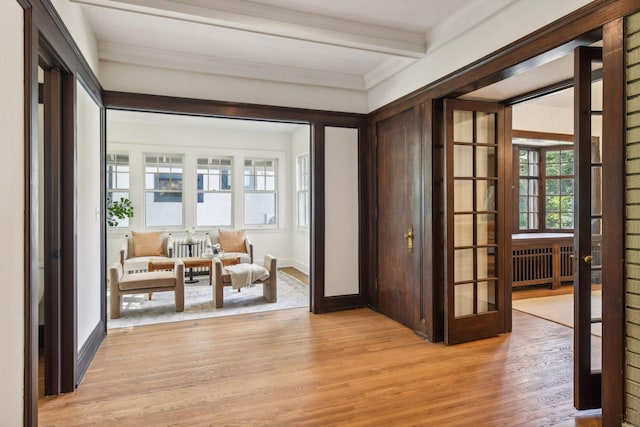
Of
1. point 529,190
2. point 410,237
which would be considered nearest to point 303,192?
point 410,237

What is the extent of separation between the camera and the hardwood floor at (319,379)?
2.39 meters

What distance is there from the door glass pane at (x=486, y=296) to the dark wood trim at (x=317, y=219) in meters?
1.81

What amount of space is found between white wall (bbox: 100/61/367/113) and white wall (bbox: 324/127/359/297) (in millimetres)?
373

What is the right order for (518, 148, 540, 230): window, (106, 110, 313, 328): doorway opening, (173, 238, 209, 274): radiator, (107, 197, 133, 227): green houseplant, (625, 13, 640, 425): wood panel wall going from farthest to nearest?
(173, 238, 209, 274): radiator
(106, 110, 313, 328): doorway opening
(107, 197, 133, 227): green houseplant
(518, 148, 540, 230): window
(625, 13, 640, 425): wood panel wall

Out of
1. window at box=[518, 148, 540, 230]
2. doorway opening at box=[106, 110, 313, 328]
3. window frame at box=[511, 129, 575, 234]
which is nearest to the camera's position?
window frame at box=[511, 129, 575, 234]

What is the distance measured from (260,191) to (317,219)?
359 centimetres

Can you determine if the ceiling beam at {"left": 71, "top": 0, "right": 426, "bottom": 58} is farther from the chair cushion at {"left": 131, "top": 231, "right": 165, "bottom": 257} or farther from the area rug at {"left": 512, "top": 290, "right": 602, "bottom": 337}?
the chair cushion at {"left": 131, "top": 231, "right": 165, "bottom": 257}

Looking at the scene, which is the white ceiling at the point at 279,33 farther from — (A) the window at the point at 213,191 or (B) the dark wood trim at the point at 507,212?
(A) the window at the point at 213,191

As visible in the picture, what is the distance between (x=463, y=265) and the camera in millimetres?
3721

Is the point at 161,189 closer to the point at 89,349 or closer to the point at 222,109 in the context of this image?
the point at 222,109

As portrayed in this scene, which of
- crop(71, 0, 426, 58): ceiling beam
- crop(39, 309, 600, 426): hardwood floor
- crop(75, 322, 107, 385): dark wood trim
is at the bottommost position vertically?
crop(39, 309, 600, 426): hardwood floor

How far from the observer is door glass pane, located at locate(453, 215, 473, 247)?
369 cm

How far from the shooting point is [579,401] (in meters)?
2.41
